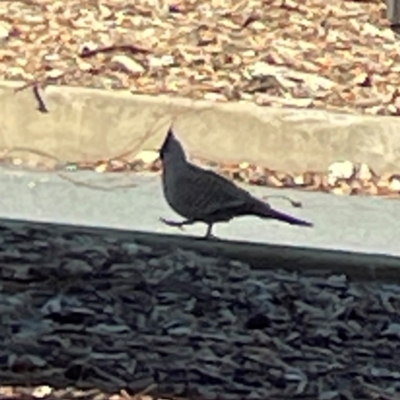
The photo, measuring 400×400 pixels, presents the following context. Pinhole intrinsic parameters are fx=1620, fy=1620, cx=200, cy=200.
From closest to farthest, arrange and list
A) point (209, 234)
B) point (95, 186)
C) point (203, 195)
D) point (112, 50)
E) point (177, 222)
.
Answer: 1. point (203, 195)
2. point (209, 234)
3. point (177, 222)
4. point (95, 186)
5. point (112, 50)

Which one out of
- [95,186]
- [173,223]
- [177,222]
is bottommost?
[95,186]

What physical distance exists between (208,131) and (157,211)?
764 millimetres

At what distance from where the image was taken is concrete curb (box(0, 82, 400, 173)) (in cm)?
680

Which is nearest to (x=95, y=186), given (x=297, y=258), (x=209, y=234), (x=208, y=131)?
(x=208, y=131)

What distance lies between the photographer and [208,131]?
680 centimetres

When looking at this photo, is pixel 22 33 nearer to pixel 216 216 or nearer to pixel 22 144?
pixel 22 144

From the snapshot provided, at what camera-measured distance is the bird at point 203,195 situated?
16.8ft

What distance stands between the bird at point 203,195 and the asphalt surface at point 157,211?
0.63 m

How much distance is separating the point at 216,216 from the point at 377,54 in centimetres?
261

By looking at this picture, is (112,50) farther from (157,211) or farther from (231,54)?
(157,211)

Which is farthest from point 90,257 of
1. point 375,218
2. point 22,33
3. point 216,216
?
point 22,33

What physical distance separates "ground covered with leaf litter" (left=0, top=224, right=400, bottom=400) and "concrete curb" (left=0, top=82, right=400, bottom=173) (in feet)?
3.57

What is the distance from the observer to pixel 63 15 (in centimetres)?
773

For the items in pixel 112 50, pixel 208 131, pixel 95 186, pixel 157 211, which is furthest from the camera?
pixel 112 50
